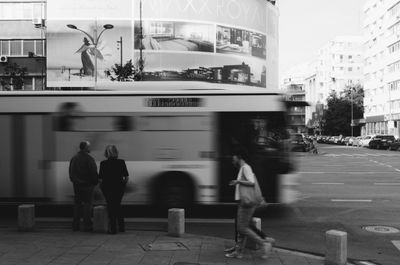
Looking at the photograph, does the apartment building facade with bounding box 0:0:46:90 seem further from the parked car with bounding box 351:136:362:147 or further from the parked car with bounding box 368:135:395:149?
the parked car with bounding box 351:136:362:147

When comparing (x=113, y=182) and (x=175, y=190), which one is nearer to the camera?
(x=113, y=182)

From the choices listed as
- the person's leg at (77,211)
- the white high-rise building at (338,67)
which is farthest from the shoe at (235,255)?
the white high-rise building at (338,67)

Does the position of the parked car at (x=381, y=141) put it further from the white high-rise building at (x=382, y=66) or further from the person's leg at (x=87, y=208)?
the person's leg at (x=87, y=208)

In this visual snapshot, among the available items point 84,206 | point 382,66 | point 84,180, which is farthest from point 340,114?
point 84,180

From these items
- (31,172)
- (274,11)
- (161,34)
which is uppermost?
(274,11)

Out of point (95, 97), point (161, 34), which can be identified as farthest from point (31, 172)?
point (161, 34)

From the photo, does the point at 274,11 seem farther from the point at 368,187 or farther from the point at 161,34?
the point at 368,187

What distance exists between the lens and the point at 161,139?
A: 12469 millimetres

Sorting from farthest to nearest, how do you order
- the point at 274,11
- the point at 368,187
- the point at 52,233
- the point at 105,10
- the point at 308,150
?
the point at 274,11 → the point at 105,10 → the point at 308,150 → the point at 368,187 → the point at 52,233

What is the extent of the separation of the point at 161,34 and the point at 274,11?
23.1m

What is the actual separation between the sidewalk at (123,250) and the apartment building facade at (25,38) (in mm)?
52302

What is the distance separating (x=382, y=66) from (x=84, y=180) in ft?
263

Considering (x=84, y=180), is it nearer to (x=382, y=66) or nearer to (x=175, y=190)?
(x=175, y=190)

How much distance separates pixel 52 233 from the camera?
10258 millimetres
